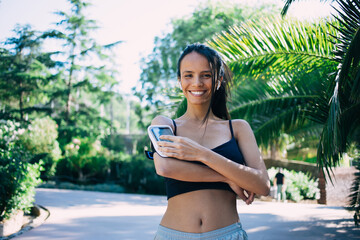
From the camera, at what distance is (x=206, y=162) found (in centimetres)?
160

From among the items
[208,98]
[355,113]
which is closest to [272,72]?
[355,113]

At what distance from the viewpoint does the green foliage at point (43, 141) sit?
17.1m

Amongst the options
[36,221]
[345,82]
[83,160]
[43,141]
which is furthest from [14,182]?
[83,160]

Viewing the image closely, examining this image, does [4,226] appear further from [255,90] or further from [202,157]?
[202,157]

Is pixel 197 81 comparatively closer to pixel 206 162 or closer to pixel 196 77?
pixel 196 77

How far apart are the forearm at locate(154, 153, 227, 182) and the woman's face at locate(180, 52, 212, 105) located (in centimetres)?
39

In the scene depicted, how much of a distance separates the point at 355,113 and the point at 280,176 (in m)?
8.09

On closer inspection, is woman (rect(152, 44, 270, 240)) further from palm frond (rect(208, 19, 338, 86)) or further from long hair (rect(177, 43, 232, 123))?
palm frond (rect(208, 19, 338, 86))

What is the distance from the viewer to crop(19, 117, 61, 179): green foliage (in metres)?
17.1

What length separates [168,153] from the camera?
1.62 m

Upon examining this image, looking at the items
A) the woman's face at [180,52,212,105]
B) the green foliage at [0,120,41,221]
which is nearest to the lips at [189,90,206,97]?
the woman's face at [180,52,212,105]

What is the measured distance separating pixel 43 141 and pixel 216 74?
17256 mm

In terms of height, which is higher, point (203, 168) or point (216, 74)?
point (216, 74)

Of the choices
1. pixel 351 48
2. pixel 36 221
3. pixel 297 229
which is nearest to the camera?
pixel 351 48
